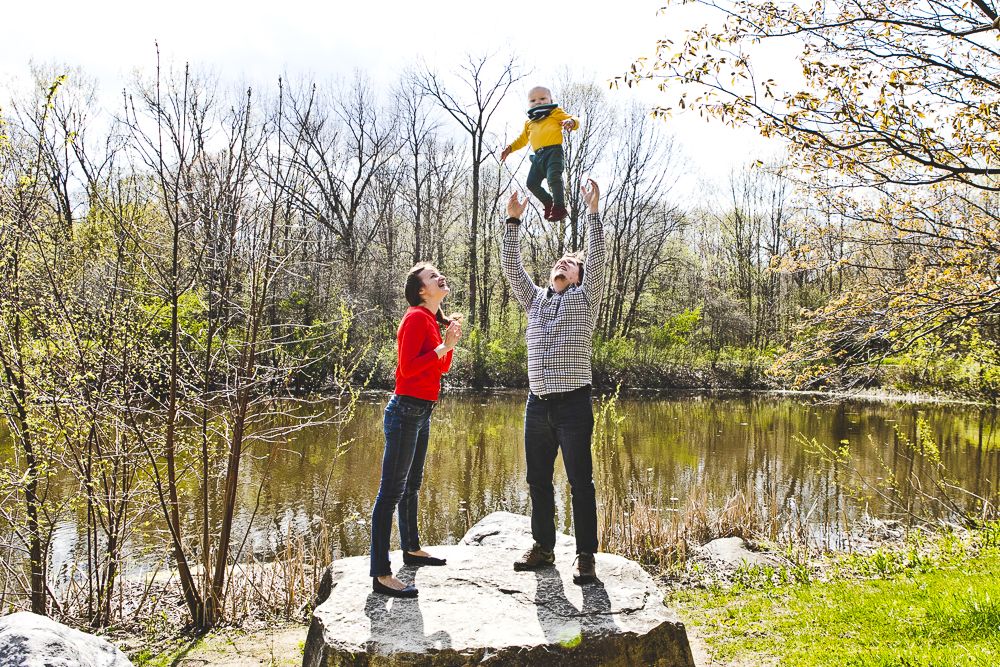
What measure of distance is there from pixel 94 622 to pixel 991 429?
18260mm

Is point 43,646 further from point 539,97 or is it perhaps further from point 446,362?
point 539,97

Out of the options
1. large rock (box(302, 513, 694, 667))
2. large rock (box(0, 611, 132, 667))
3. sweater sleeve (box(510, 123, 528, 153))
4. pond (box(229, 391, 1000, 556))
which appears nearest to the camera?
large rock (box(0, 611, 132, 667))

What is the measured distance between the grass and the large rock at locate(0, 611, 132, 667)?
3388 mm

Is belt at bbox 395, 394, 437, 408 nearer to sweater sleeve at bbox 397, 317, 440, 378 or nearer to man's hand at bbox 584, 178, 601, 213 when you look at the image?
sweater sleeve at bbox 397, 317, 440, 378

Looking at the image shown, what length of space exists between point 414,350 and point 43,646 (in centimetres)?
200

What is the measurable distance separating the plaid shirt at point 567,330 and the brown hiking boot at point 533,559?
1015mm

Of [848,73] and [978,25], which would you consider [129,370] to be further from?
[978,25]

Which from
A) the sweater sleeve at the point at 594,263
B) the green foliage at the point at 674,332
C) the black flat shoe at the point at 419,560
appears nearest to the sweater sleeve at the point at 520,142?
the sweater sleeve at the point at 594,263

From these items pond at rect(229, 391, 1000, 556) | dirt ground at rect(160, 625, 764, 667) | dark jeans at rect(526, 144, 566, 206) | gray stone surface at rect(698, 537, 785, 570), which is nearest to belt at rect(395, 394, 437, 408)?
dark jeans at rect(526, 144, 566, 206)

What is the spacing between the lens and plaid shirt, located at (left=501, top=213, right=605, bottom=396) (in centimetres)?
349

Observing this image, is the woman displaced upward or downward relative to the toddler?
downward

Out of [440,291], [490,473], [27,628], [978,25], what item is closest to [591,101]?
[490,473]

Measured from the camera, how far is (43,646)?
2.25 meters

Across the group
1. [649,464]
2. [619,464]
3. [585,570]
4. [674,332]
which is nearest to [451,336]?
[585,570]
